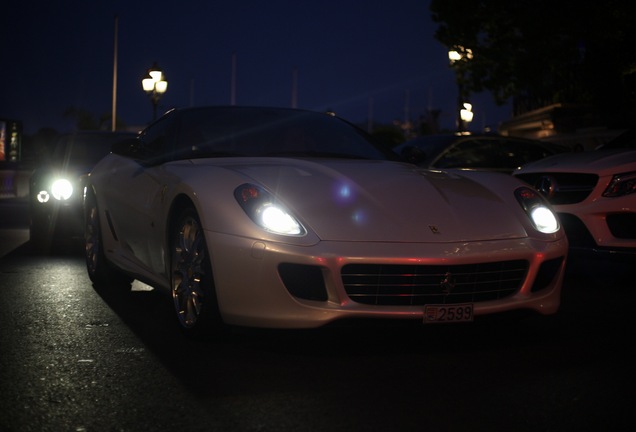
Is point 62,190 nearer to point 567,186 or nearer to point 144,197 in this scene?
point 144,197

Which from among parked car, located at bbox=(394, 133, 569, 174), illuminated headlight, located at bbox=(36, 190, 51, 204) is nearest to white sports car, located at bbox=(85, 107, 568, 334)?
illuminated headlight, located at bbox=(36, 190, 51, 204)

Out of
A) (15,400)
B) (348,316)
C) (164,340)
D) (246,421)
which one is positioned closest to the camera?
(246,421)

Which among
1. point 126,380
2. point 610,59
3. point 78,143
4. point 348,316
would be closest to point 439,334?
point 348,316

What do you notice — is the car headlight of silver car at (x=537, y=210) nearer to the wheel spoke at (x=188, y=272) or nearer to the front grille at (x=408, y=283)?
the front grille at (x=408, y=283)

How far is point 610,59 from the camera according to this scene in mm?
23828

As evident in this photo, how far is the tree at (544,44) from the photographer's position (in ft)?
71.3

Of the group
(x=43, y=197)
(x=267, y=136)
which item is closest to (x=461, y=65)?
(x=43, y=197)

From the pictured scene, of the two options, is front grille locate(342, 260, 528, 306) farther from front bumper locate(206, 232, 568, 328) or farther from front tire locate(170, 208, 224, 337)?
front tire locate(170, 208, 224, 337)

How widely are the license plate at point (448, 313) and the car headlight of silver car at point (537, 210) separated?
798 mm

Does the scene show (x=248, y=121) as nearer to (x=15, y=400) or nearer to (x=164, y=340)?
(x=164, y=340)

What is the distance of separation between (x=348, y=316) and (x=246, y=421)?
3.88 ft

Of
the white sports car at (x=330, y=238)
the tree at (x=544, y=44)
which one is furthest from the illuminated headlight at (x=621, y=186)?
the tree at (x=544, y=44)

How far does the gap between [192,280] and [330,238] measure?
0.97m

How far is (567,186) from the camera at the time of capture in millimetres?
8781
